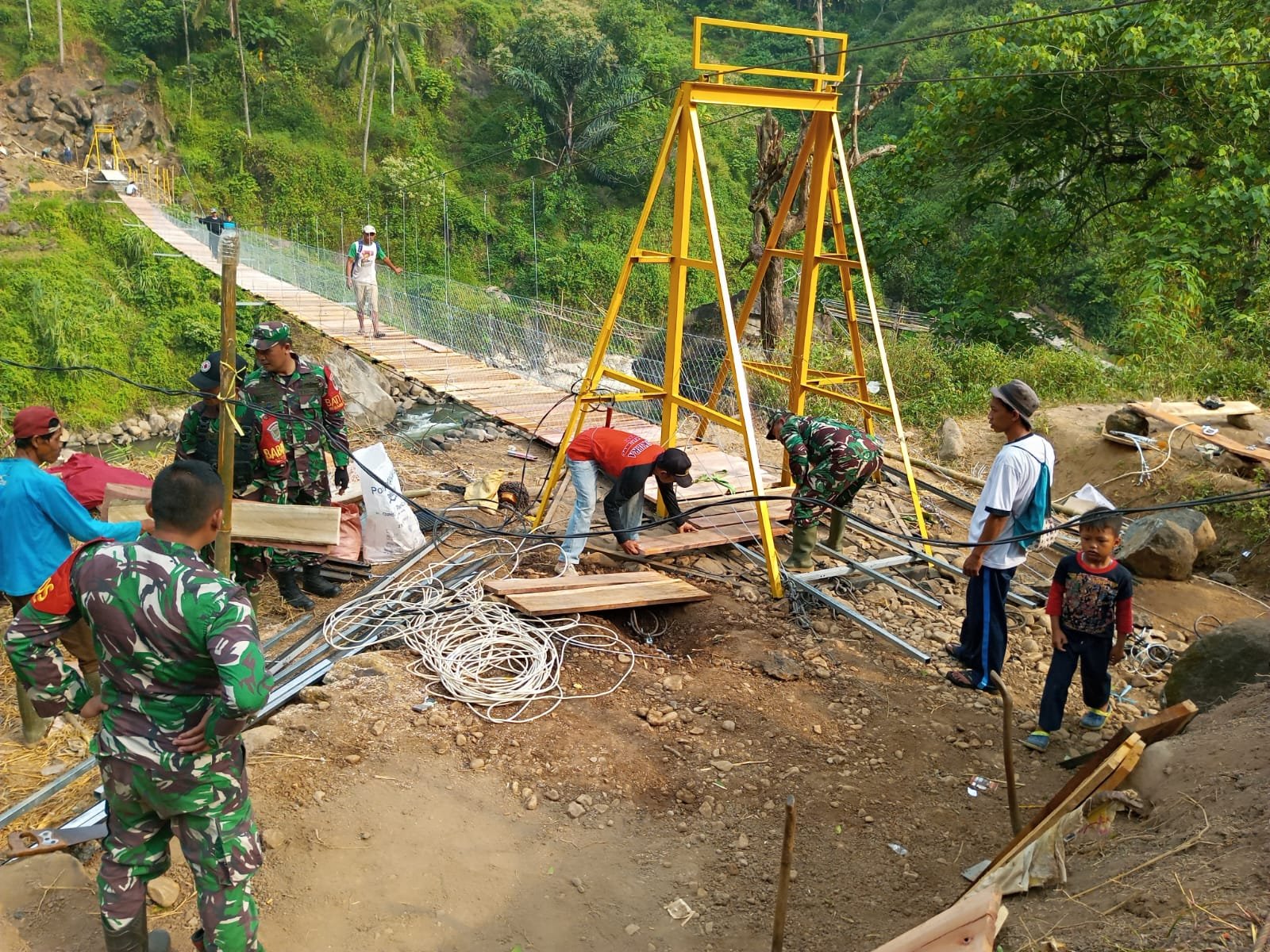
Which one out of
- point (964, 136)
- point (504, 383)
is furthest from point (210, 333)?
point (964, 136)

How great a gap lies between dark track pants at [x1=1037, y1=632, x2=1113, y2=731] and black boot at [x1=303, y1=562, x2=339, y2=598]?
14.4ft

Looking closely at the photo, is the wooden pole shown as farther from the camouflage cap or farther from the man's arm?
the camouflage cap

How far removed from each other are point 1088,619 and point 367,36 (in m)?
35.1

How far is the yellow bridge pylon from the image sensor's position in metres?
6.20

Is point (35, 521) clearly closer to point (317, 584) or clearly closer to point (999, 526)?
point (317, 584)

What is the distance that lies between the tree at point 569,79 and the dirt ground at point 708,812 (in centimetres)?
3193

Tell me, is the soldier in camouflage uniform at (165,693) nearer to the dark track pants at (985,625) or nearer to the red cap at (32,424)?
the red cap at (32,424)

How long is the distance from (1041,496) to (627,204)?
33349 millimetres

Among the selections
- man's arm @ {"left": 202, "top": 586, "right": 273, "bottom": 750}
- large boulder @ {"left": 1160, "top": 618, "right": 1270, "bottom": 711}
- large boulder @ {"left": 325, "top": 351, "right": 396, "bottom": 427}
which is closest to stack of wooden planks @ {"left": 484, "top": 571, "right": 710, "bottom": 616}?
large boulder @ {"left": 1160, "top": 618, "right": 1270, "bottom": 711}

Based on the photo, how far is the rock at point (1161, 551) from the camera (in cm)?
677

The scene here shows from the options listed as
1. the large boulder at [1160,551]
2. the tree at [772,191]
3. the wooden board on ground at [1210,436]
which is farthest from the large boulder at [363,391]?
the large boulder at [1160,551]

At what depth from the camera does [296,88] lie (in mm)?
34719

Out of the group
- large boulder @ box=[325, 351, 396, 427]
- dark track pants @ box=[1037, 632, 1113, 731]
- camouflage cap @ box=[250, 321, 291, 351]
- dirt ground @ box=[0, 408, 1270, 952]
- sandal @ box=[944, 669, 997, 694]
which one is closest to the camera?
dirt ground @ box=[0, 408, 1270, 952]

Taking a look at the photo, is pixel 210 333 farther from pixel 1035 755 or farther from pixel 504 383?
pixel 1035 755
